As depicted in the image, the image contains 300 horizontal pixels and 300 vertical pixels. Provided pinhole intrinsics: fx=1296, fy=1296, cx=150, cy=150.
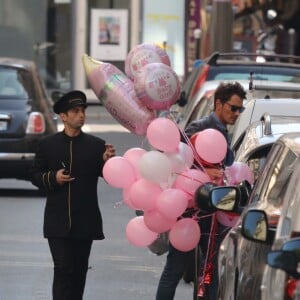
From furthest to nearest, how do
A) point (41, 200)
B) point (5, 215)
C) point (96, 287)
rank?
point (41, 200) → point (5, 215) → point (96, 287)

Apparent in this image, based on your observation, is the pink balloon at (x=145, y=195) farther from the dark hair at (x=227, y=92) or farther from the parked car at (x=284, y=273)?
the parked car at (x=284, y=273)

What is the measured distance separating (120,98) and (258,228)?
2819 millimetres

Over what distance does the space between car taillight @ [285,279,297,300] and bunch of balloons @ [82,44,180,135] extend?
314 centimetres

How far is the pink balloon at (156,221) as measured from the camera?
7945 mm

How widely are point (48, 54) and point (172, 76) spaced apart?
84.9 feet

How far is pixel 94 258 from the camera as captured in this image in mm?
12500

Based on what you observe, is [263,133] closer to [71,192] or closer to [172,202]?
[172,202]

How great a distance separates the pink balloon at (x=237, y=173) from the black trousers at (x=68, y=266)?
3.71 ft

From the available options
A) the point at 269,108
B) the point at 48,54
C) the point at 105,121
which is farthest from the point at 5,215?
the point at 48,54

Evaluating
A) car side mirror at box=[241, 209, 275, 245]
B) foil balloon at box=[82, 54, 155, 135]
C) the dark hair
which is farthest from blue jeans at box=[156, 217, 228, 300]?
car side mirror at box=[241, 209, 275, 245]

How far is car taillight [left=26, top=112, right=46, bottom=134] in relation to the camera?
17.0 metres

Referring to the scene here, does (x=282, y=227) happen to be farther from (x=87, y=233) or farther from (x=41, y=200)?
(x=41, y=200)

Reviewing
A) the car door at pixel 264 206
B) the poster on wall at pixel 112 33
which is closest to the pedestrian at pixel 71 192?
the car door at pixel 264 206

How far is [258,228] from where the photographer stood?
588 centimetres
